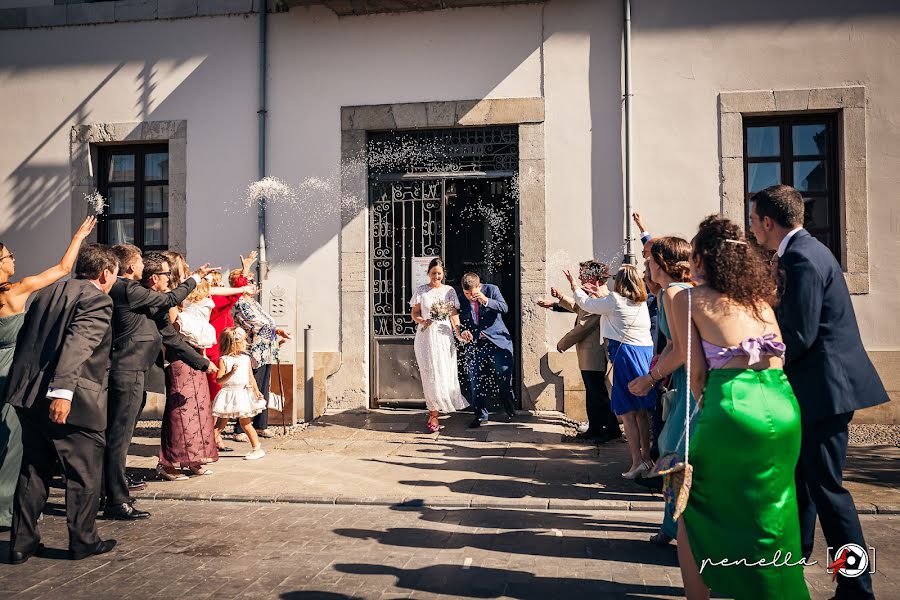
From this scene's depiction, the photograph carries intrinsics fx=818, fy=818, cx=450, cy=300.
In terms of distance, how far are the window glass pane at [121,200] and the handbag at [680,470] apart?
9.12 metres

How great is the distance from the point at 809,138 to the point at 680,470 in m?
7.46

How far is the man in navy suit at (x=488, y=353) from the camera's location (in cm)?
922

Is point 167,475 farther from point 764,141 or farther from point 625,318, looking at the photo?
point 764,141

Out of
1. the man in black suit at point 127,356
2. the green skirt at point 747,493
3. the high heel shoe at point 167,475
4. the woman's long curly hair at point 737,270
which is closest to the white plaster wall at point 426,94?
the high heel shoe at point 167,475

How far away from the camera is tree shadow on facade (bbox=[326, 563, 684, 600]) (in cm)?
403

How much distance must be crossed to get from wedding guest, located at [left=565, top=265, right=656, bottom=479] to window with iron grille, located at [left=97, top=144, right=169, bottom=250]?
6321mm

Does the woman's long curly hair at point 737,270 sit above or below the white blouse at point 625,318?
above

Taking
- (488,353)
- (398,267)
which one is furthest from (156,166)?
(488,353)

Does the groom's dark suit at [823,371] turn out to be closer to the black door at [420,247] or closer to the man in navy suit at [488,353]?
the man in navy suit at [488,353]

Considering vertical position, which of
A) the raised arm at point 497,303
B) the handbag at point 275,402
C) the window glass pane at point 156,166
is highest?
the window glass pane at point 156,166

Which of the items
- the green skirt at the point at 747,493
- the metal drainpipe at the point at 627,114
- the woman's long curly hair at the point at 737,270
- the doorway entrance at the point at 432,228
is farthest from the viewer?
the doorway entrance at the point at 432,228

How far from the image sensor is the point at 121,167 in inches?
429

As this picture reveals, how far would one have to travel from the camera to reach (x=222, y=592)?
4105mm

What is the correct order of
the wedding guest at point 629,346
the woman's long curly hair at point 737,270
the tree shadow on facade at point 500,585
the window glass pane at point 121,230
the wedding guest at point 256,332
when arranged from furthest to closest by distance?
the window glass pane at point 121,230 < the wedding guest at point 256,332 < the wedding guest at point 629,346 < the tree shadow on facade at point 500,585 < the woman's long curly hair at point 737,270
